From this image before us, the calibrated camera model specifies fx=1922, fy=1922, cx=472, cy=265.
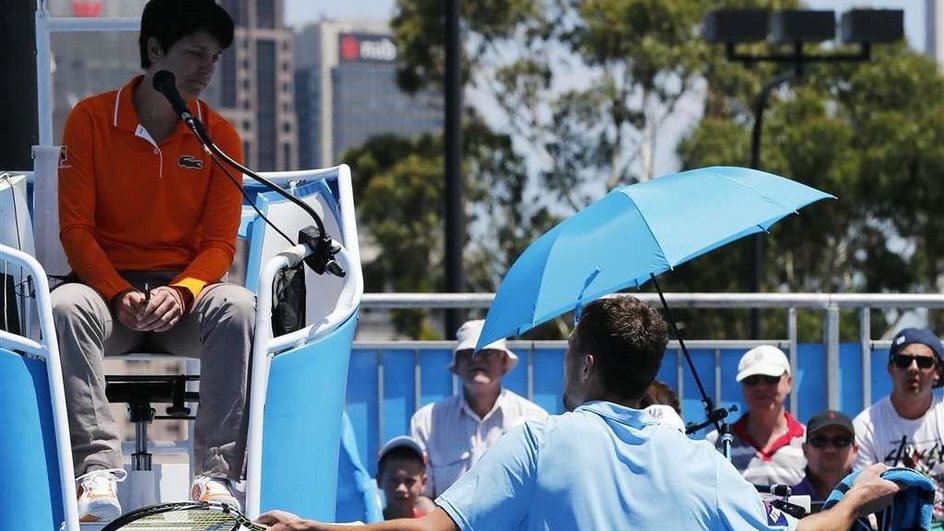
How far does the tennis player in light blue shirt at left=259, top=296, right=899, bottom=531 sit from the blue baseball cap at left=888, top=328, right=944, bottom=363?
3923 millimetres

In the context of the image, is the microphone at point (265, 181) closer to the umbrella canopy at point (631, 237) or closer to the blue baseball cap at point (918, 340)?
the umbrella canopy at point (631, 237)

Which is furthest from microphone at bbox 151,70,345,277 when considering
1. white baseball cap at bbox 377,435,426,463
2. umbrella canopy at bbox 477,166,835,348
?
white baseball cap at bbox 377,435,426,463

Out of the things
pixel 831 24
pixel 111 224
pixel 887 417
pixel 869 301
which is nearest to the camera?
pixel 111 224

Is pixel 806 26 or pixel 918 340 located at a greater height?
pixel 806 26

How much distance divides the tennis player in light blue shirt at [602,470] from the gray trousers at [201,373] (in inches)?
47.6

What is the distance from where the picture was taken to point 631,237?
18.9 feet

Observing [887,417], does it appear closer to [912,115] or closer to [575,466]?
[575,466]

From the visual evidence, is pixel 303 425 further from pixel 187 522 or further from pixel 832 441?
pixel 832 441

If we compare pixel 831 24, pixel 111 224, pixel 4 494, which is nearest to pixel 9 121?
pixel 111 224

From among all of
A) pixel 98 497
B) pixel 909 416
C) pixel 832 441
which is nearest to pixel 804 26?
pixel 909 416

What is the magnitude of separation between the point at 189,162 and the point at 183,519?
209 cm

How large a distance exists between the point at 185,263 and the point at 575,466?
222cm

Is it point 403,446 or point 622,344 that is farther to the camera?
point 403,446

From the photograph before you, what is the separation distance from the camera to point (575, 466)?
458 centimetres
